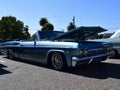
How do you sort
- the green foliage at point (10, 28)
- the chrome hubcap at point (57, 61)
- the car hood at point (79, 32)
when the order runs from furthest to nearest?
the green foliage at point (10, 28), the car hood at point (79, 32), the chrome hubcap at point (57, 61)

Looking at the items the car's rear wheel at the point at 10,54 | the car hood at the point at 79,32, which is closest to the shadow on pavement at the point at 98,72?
the car hood at the point at 79,32

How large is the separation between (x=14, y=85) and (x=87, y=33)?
3.85 meters

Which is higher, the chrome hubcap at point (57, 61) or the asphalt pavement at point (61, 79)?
the chrome hubcap at point (57, 61)

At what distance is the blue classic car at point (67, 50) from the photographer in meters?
7.01

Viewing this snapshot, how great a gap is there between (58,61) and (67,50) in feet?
2.42

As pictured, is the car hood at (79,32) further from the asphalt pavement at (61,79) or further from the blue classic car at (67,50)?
the asphalt pavement at (61,79)

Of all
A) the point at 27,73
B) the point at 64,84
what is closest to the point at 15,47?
the point at 27,73

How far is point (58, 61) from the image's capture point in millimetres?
7711

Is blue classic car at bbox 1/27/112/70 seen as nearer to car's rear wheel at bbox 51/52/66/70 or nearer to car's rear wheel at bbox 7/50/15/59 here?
car's rear wheel at bbox 51/52/66/70

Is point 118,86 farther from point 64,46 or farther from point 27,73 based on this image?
point 27,73

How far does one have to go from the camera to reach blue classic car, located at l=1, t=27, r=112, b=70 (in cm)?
701

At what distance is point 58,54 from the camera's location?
7.61 meters

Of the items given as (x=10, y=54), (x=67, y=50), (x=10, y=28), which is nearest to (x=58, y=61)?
(x=67, y=50)

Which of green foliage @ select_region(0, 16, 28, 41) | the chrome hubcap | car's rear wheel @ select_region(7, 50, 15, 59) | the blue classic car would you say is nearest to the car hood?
the blue classic car
